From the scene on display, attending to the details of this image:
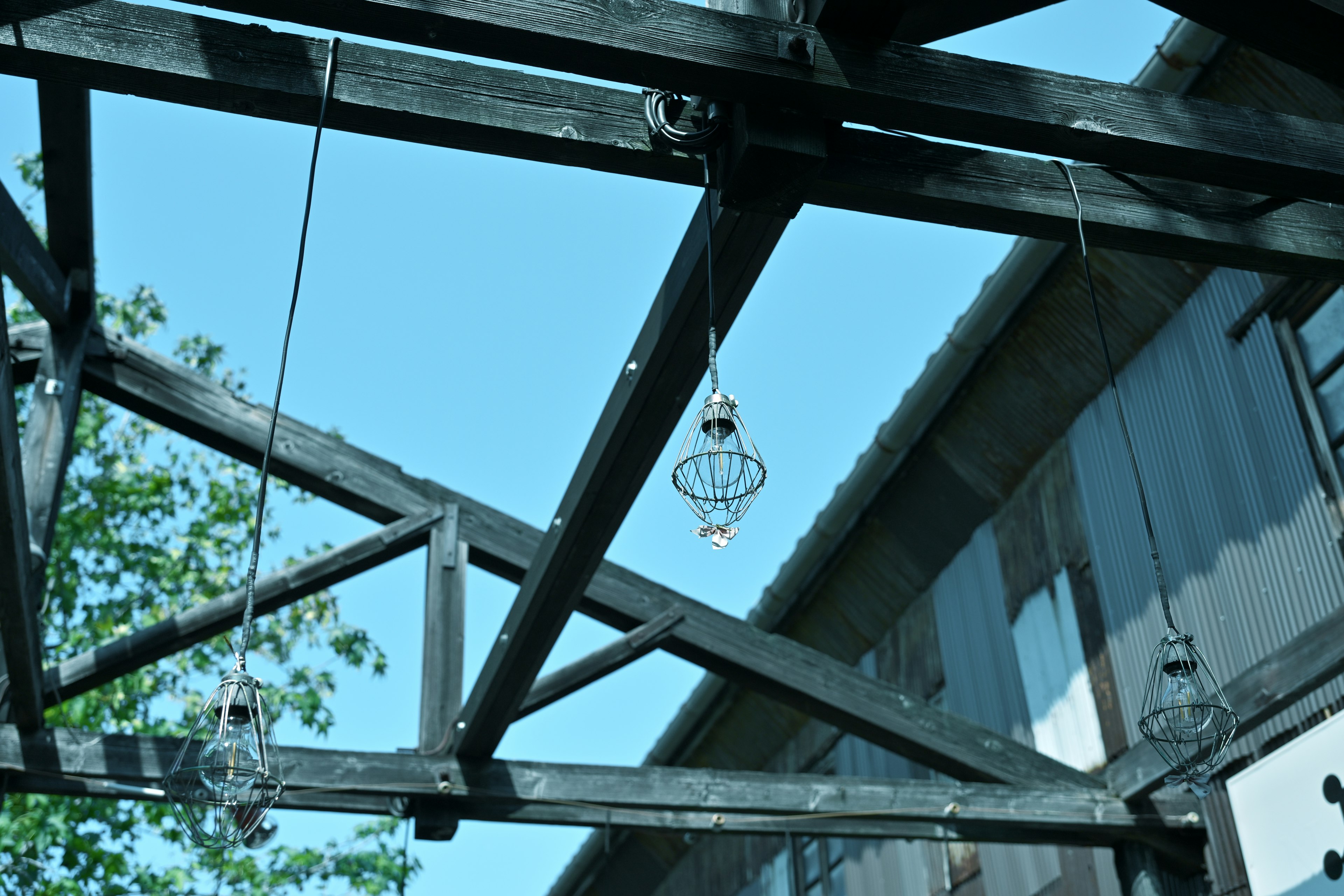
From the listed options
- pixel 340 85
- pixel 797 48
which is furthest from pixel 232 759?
pixel 797 48

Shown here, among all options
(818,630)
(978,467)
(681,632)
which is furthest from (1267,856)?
(818,630)

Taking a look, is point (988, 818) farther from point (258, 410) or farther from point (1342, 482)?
point (258, 410)

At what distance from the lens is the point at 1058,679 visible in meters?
6.73

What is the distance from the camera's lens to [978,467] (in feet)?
24.8

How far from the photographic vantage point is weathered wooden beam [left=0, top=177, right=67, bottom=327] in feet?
15.1

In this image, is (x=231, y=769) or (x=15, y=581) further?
(x=15, y=581)

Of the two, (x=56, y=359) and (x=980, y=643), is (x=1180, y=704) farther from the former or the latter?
(x=56, y=359)

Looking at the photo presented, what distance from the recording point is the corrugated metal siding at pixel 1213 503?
5242 millimetres

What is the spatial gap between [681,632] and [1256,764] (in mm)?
2395

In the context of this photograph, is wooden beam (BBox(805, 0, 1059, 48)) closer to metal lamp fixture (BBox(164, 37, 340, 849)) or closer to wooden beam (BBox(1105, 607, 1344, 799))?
metal lamp fixture (BBox(164, 37, 340, 849))

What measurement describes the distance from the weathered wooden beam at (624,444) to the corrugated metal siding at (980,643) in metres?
3.42

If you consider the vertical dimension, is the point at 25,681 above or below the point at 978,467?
below

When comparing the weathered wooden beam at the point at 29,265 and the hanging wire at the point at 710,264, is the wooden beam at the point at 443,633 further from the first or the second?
the hanging wire at the point at 710,264

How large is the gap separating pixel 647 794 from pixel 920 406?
10.8 feet
